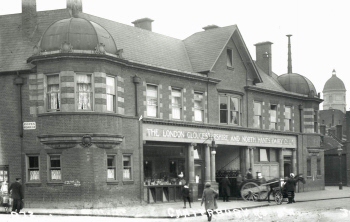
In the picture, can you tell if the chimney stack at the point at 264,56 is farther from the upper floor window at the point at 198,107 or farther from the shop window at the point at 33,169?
the shop window at the point at 33,169

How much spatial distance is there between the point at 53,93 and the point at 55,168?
3.53 meters

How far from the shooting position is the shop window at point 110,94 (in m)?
28.1

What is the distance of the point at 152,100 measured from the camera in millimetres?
31422

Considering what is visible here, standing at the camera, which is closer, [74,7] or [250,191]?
[74,7]

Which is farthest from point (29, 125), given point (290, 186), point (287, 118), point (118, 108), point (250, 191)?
point (287, 118)

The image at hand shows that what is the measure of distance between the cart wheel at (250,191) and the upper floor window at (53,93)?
11160 mm

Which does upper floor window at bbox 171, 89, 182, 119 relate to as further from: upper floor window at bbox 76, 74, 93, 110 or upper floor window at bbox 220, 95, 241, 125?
upper floor window at bbox 76, 74, 93, 110

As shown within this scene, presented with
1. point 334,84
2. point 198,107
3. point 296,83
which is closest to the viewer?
point 198,107

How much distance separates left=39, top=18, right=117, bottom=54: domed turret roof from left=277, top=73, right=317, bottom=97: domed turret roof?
21.5 m

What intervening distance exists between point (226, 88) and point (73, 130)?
12970mm

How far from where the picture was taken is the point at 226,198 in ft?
107

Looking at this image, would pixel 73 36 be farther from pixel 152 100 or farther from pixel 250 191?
pixel 250 191

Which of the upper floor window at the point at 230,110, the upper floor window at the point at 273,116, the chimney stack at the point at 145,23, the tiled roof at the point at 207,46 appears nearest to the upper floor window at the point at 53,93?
the tiled roof at the point at 207,46

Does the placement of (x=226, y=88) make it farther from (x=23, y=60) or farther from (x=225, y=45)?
(x=23, y=60)
